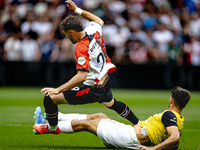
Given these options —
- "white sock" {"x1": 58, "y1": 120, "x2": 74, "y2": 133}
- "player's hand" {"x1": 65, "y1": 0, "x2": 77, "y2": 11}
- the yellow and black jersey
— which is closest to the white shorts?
the yellow and black jersey

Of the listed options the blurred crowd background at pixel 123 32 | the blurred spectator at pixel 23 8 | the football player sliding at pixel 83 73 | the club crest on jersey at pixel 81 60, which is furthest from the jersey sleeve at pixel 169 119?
the blurred spectator at pixel 23 8

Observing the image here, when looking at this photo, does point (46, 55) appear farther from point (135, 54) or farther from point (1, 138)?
point (1, 138)

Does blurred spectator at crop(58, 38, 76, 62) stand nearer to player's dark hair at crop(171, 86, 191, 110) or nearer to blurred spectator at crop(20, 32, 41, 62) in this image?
blurred spectator at crop(20, 32, 41, 62)

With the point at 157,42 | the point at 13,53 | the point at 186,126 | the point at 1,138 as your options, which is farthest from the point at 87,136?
the point at 13,53

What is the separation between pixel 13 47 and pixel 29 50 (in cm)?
80

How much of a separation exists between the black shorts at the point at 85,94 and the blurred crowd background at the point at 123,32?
396 inches

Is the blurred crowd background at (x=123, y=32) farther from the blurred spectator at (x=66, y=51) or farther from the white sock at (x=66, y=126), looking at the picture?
the white sock at (x=66, y=126)

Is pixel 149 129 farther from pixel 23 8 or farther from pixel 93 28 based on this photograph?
pixel 23 8

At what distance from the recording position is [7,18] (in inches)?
691

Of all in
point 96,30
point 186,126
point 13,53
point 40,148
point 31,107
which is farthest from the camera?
point 13,53

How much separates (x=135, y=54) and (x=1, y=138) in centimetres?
1079

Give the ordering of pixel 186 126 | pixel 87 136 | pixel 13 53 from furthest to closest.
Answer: pixel 13 53
pixel 186 126
pixel 87 136

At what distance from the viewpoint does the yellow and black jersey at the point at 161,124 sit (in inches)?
189

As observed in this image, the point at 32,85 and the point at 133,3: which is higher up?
the point at 133,3
